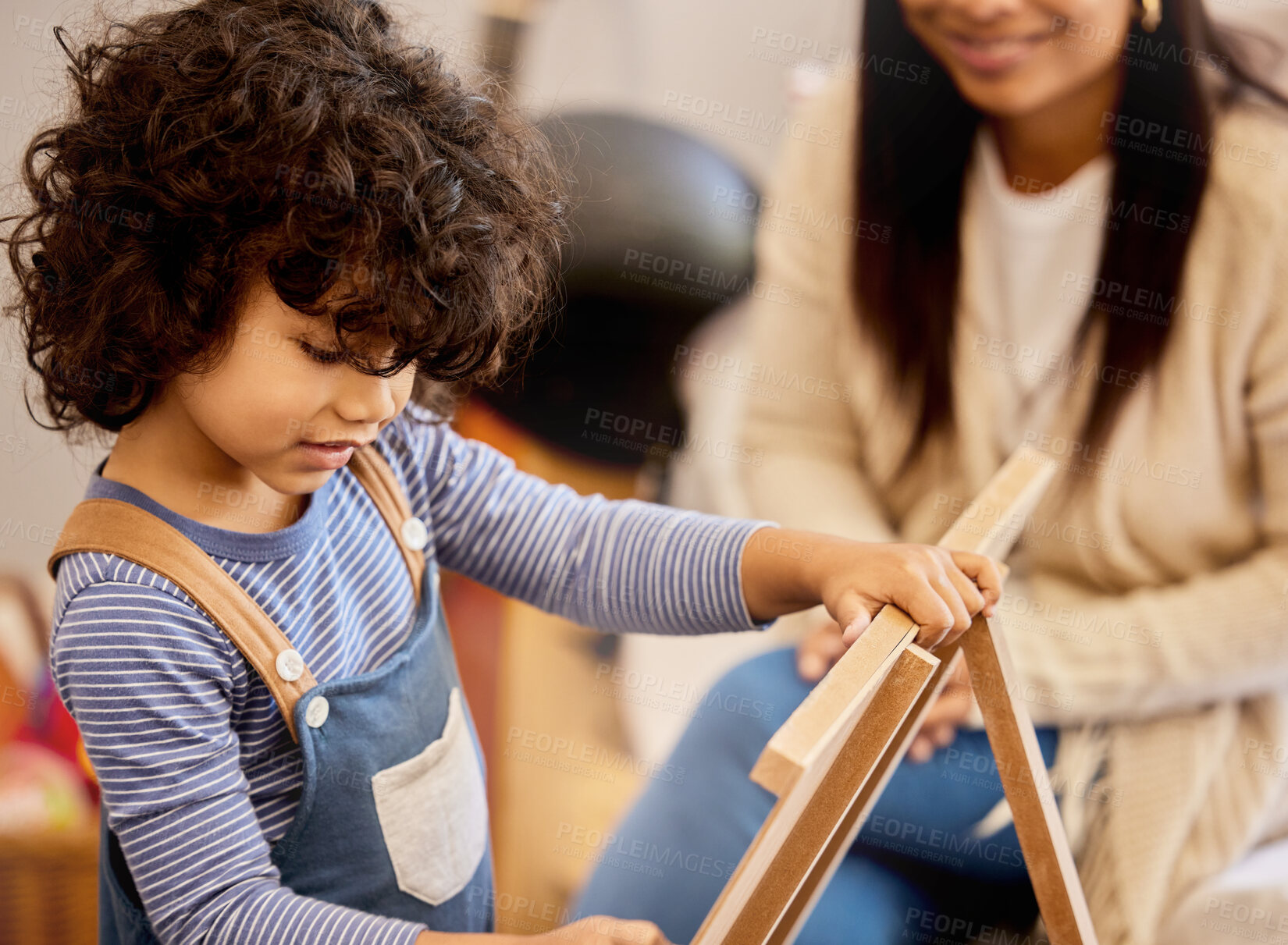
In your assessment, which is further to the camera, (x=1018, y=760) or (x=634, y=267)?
(x=634, y=267)

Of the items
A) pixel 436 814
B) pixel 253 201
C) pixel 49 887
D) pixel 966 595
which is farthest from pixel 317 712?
pixel 49 887

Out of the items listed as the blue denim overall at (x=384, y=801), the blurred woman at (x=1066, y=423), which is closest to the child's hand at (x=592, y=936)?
the blue denim overall at (x=384, y=801)

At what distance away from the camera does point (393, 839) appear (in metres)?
0.68

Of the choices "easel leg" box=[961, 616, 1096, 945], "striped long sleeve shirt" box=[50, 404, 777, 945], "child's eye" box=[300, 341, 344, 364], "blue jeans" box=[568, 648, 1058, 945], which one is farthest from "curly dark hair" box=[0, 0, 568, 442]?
"blue jeans" box=[568, 648, 1058, 945]

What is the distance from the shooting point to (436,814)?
2.33 feet

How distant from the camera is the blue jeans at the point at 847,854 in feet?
3.24

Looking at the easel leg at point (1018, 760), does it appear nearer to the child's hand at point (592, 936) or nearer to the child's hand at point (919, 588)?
the child's hand at point (919, 588)

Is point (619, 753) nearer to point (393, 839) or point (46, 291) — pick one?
point (393, 839)

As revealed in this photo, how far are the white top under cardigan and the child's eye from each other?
716 mm

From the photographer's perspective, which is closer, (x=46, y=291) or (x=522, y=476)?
(x=46, y=291)

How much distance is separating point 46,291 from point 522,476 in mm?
351

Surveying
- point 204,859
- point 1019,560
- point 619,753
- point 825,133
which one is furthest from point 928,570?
point 619,753

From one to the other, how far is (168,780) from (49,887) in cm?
77

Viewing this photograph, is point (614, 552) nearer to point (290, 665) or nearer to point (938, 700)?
point (290, 665)
